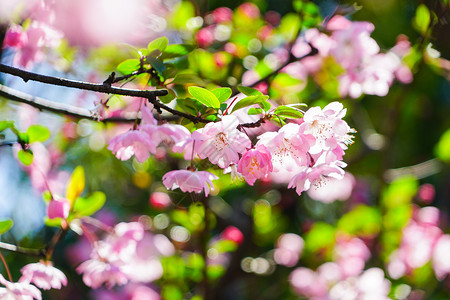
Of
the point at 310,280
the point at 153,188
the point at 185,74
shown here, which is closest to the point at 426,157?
the point at 310,280

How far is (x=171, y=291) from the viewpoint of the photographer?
1.80 meters

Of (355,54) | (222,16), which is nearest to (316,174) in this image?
(355,54)

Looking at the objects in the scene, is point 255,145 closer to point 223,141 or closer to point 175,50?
point 223,141

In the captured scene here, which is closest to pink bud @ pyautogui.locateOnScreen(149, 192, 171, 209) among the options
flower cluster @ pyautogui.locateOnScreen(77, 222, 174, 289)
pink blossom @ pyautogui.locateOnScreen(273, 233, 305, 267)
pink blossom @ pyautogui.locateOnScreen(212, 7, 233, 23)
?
flower cluster @ pyautogui.locateOnScreen(77, 222, 174, 289)

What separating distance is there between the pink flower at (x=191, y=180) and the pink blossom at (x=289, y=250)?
1349mm

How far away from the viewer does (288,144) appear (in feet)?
2.53

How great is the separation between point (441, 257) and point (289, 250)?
635 mm

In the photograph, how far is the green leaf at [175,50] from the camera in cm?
89

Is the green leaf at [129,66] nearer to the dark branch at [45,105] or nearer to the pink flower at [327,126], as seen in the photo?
the dark branch at [45,105]

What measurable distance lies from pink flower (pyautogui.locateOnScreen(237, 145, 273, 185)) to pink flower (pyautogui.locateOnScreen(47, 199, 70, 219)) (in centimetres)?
49

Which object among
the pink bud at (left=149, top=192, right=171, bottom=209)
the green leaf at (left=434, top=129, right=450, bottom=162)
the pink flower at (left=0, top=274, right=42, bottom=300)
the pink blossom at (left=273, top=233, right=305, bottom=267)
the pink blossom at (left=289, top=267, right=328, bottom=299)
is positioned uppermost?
the pink flower at (left=0, top=274, right=42, bottom=300)

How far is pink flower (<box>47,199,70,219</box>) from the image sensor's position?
3.39ft

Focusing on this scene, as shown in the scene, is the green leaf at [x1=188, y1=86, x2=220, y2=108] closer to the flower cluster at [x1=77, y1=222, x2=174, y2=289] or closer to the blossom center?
the blossom center

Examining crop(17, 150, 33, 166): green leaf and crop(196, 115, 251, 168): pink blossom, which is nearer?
crop(196, 115, 251, 168): pink blossom
